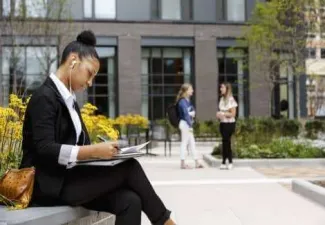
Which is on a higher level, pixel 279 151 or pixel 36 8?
pixel 36 8

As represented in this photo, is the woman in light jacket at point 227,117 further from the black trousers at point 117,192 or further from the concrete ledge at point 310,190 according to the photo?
the black trousers at point 117,192

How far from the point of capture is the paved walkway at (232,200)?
21.6 ft

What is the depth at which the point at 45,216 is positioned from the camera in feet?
12.3

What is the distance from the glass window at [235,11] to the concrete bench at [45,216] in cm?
3399

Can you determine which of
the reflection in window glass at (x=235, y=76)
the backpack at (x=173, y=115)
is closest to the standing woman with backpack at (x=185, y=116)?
the backpack at (x=173, y=115)

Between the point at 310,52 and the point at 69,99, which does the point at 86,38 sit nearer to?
the point at 69,99

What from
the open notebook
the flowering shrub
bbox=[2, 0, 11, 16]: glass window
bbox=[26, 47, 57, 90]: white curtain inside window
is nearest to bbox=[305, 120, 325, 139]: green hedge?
bbox=[2, 0, 11, 16]: glass window

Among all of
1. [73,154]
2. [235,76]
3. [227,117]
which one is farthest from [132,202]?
[235,76]

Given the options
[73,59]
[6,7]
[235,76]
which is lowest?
[73,59]

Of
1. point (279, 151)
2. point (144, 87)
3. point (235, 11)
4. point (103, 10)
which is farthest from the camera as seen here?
point (235, 11)

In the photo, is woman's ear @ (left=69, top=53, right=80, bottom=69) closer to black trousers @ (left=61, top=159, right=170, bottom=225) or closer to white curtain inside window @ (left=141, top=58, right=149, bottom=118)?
black trousers @ (left=61, top=159, right=170, bottom=225)

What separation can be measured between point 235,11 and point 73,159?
3445 centimetres

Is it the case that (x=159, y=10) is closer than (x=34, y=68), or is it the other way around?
(x=34, y=68)

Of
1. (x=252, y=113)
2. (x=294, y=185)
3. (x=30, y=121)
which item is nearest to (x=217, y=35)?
(x=252, y=113)
